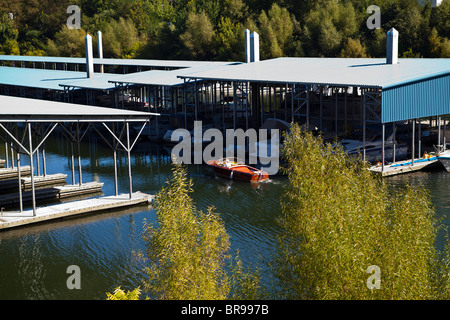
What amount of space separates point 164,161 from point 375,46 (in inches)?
1481

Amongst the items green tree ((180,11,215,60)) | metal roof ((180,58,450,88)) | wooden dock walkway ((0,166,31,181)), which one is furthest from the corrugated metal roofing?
green tree ((180,11,215,60))

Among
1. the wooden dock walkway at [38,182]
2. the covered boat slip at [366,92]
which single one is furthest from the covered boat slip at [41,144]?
the covered boat slip at [366,92]

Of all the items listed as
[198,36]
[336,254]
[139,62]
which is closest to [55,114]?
[336,254]

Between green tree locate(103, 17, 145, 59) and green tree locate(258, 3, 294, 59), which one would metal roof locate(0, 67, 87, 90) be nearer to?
green tree locate(103, 17, 145, 59)

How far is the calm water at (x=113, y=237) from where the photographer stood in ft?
73.9

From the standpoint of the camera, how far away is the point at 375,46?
2867 inches

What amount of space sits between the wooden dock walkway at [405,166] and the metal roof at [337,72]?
188 inches

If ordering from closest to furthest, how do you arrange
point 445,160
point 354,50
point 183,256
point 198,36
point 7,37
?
point 183,256 → point 445,160 → point 354,50 → point 198,36 → point 7,37

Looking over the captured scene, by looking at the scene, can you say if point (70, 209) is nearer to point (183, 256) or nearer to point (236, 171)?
point (236, 171)

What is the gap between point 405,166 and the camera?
37.4 meters

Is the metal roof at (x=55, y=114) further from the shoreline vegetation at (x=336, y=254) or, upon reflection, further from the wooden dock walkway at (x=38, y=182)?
the shoreline vegetation at (x=336, y=254)

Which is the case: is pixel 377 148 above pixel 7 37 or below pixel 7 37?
below

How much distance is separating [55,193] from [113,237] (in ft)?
25.5
